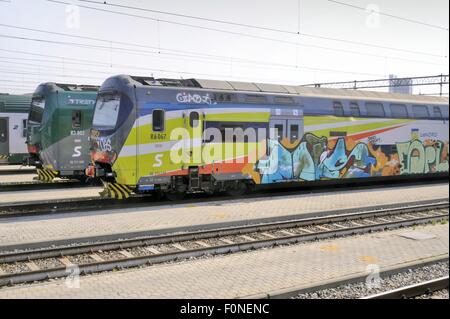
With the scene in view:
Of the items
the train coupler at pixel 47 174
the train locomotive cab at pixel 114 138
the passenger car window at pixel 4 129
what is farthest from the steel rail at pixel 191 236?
the passenger car window at pixel 4 129

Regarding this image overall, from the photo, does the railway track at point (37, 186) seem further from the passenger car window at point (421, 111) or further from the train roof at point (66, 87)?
the passenger car window at point (421, 111)

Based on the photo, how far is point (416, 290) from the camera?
22.2 feet

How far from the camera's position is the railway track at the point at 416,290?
6375 mm

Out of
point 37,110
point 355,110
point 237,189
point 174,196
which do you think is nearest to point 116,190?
point 174,196

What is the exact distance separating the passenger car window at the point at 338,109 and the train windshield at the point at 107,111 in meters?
8.35

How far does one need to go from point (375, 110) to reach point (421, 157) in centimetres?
346

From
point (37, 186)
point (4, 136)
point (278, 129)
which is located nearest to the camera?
point (278, 129)

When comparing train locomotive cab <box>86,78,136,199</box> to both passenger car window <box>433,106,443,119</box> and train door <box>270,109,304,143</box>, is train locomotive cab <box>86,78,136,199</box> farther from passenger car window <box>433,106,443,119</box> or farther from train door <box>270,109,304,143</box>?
passenger car window <box>433,106,443,119</box>

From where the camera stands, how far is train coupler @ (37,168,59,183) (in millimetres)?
18328

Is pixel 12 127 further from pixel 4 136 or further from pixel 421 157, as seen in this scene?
pixel 421 157

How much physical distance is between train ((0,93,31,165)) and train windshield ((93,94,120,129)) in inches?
499

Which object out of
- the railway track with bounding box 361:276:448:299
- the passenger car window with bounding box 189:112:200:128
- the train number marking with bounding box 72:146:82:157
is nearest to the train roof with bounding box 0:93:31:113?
the train number marking with bounding box 72:146:82:157
